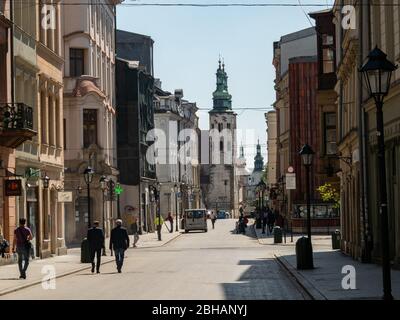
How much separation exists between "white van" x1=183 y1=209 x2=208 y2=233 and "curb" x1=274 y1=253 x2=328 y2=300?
1942 inches

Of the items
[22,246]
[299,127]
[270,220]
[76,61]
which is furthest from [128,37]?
[22,246]

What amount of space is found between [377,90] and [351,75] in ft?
65.6

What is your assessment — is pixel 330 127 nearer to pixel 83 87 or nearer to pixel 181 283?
pixel 83 87

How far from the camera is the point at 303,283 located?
82.4ft

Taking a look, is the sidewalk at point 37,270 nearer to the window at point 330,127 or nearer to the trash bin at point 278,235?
the trash bin at point 278,235

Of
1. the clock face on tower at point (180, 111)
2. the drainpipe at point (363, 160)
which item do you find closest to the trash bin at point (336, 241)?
the drainpipe at point (363, 160)

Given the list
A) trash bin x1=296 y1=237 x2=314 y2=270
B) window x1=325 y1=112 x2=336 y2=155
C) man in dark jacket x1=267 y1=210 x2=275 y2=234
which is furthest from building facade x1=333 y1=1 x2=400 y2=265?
man in dark jacket x1=267 y1=210 x2=275 y2=234

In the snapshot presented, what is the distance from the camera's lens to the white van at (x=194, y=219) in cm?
8588

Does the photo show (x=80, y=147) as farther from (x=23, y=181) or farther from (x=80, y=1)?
(x=23, y=181)

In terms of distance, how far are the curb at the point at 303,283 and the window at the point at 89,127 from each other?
93.2 feet

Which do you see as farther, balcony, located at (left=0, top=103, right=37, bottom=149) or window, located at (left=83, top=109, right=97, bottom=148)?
window, located at (left=83, top=109, right=97, bottom=148)

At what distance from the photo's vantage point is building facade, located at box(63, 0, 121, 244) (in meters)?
60.3

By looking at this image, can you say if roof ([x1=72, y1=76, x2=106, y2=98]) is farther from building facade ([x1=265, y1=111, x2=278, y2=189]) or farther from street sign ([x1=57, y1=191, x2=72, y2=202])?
building facade ([x1=265, y1=111, x2=278, y2=189])

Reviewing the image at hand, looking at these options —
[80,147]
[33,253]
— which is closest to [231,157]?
[80,147]
